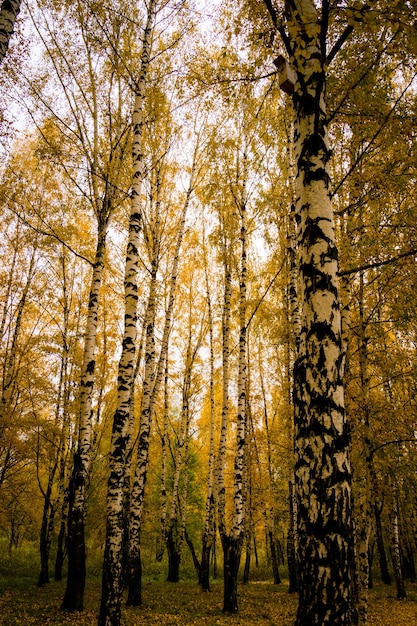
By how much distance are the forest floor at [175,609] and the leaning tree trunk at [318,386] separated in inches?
249

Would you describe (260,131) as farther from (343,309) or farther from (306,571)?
(306,571)

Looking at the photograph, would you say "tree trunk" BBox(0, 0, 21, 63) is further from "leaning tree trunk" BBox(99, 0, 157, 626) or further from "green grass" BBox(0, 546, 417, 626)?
"green grass" BBox(0, 546, 417, 626)

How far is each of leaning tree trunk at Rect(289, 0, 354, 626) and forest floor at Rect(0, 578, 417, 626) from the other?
6.32m

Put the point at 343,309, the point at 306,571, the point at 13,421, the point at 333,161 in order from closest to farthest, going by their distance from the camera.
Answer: the point at 306,571
the point at 343,309
the point at 333,161
the point at 13,421

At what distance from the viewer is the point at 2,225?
50.6 ft

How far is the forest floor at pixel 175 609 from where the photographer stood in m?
7.27

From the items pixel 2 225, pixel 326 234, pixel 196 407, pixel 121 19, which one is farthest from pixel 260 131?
pixel 196 407

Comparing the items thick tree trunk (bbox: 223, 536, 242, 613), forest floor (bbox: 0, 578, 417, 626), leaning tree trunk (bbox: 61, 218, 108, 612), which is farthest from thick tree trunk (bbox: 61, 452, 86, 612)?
thick tree trunk (bbox: 223, 536, 242, 613)

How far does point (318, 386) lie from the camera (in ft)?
8.37

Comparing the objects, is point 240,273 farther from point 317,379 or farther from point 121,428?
point 317,379

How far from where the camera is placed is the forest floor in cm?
727

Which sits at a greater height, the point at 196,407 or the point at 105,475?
the point at 196,407

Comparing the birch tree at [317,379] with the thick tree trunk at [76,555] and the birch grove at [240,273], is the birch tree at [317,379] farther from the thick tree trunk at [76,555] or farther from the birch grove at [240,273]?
the thick tree trunk at [76,555]

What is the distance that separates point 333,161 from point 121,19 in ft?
18.5
